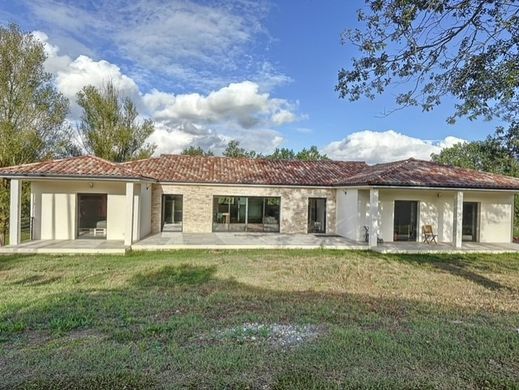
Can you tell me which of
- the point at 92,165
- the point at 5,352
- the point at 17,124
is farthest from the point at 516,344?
the point at 17,124

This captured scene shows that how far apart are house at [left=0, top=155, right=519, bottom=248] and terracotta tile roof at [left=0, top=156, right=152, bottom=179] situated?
4 cm

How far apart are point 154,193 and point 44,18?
10.1 meters

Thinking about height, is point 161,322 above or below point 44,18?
below

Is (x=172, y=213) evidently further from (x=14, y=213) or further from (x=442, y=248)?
(x=442, y=248)

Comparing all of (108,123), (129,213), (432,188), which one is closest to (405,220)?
(432,188)

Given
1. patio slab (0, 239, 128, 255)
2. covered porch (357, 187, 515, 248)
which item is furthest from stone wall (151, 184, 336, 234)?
patio slab (0, 239, 128, 255)

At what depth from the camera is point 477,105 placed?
339 inches

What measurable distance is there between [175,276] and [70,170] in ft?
27.4

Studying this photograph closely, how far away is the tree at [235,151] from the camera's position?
56.7 m

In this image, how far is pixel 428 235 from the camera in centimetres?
1975

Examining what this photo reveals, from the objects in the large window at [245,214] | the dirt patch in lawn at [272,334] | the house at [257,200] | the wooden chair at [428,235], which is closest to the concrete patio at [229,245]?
the wooden chair at [428,235]

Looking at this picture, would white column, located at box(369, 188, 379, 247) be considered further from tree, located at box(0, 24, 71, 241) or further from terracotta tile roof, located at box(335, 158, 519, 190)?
tree, located at box(0, 24, 71, 241)

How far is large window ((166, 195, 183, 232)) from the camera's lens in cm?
2144

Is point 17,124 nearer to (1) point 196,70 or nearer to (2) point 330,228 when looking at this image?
(1) point 196,70
